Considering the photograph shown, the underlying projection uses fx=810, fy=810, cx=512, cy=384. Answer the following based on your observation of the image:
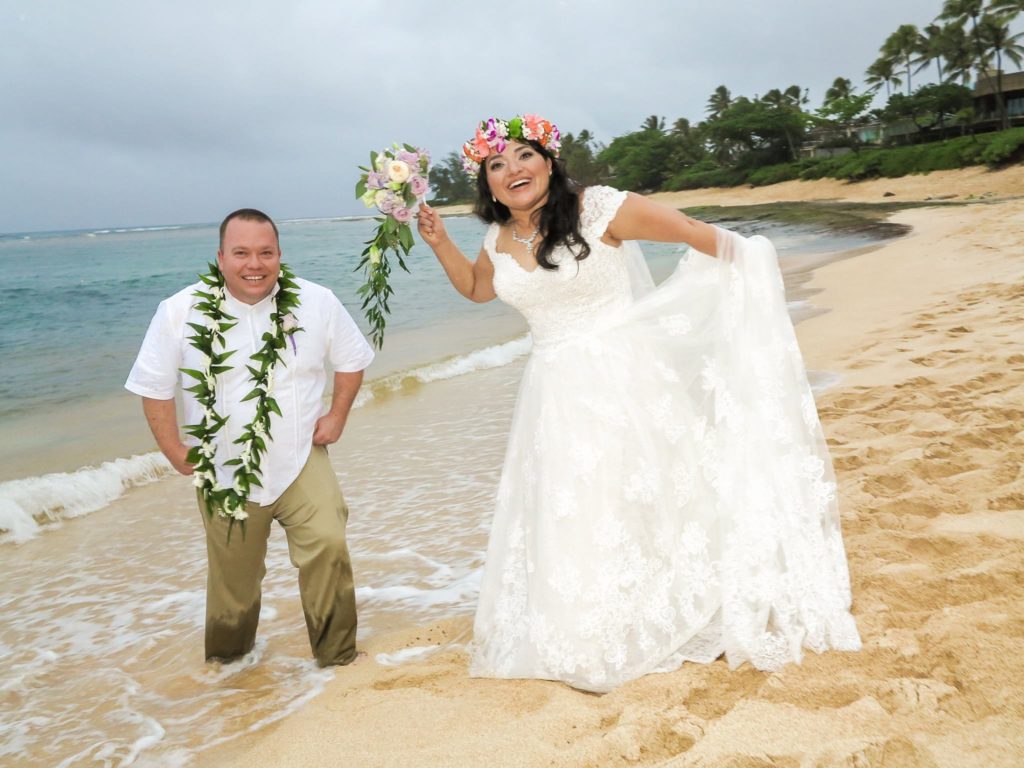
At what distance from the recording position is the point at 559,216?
361 cm

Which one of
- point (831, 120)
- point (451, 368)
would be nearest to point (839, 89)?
point (831, 120)

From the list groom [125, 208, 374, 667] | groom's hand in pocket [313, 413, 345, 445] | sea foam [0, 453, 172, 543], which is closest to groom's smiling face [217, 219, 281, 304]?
groom [125, 208, 374, 667]

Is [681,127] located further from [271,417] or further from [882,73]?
[271,417]

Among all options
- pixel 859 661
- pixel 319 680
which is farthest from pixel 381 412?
pixel 859 661

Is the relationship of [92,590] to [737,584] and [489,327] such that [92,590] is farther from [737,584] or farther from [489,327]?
[489,327]

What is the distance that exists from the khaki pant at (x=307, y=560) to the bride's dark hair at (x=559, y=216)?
1.43 meters

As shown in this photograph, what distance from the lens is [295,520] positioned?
3678 mm

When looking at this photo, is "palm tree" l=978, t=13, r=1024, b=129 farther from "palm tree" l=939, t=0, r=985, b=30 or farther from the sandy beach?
the sandy beach

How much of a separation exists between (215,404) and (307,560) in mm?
806

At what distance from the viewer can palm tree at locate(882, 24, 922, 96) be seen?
58.2 metres

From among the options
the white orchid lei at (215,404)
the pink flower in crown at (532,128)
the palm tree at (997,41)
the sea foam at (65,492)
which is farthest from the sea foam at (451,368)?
the palm tree at (997,41)

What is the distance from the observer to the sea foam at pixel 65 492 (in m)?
6.72

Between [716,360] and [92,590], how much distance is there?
4275 millimetres

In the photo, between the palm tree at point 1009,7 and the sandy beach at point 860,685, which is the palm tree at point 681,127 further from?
the sandy beach at point 860,685
